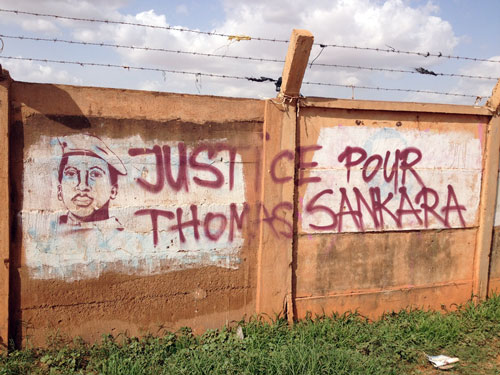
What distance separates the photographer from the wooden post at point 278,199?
4129 mm

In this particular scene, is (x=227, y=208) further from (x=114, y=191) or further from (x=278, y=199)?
(x=114, y=191)

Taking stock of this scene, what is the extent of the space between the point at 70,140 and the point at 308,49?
7.85ft

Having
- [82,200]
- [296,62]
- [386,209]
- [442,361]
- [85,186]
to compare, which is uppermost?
[296,62]

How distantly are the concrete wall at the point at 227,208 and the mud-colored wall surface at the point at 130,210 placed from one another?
0.5 inches

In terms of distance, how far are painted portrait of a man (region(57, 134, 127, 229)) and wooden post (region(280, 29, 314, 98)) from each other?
182cm

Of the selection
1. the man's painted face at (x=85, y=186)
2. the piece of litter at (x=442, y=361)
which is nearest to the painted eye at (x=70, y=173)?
the man's painted face at (x=85, y=186)

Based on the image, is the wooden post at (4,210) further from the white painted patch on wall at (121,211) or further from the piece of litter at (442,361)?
the piece of litter at (442,361)

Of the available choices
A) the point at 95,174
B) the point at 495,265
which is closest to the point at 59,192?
the point at 95,174

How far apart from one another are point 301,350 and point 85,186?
241 cm

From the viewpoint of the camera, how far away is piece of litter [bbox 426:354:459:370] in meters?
3.84

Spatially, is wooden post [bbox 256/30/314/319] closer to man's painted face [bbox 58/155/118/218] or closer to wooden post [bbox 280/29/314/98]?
wooden post [bbox 280/29/314/98]

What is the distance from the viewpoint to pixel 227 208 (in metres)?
4.09

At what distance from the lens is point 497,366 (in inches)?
154

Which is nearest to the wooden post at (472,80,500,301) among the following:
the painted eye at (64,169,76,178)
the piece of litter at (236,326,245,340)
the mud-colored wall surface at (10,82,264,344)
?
the mud-colored wall surface at (10,82,264,344)
